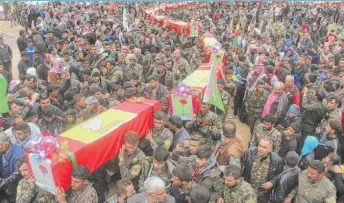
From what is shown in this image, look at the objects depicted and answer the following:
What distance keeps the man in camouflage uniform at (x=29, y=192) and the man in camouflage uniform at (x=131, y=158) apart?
0.86 m

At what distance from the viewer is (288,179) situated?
12.5 feet

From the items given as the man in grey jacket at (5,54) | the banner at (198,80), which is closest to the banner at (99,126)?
the banner at (198,80)

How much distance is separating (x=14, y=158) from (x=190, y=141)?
2073mm

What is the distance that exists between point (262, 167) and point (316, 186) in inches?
27.2

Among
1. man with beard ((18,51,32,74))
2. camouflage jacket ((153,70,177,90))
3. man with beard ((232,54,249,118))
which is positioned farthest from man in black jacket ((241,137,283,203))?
man with beard ((18,51,32,74))

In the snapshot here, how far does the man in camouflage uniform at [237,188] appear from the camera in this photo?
3.40 meters

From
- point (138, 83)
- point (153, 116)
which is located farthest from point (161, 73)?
point (153, 116)

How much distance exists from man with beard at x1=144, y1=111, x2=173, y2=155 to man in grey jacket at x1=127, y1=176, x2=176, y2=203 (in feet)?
4.30

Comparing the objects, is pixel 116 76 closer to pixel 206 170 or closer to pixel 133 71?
pixel 133 71

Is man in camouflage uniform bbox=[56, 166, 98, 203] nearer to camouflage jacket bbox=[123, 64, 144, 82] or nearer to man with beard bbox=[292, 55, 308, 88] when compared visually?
camouflage jacket bbox=[123, 64, 144, 82]

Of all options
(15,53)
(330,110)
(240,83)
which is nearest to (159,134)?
(330,110)

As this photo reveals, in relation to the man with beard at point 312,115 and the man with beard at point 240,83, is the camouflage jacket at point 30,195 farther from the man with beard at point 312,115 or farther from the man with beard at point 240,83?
the man with beard at point 240,83

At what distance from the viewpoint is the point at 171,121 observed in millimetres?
4688

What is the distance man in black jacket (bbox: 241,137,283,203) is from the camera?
3.95m
